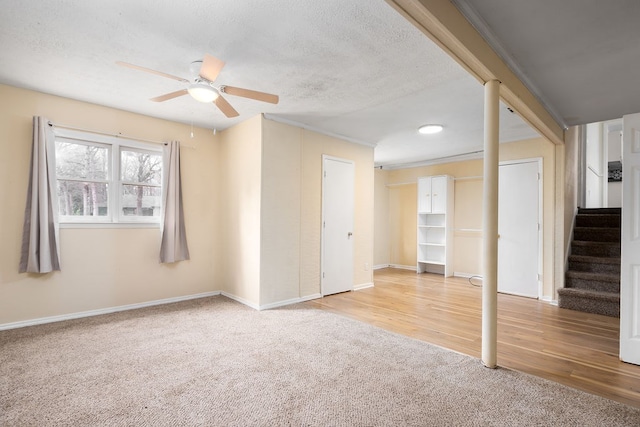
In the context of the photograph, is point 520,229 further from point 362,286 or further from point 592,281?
point 362,286

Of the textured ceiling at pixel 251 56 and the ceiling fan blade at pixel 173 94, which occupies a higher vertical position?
the textured ceiling at pixel 251 56

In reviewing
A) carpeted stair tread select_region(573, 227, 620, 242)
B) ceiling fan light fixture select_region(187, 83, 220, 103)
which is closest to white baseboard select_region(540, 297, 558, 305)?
carpeted stair tread select_region(573, 227, 620, 242)

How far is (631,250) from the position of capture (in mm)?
2588

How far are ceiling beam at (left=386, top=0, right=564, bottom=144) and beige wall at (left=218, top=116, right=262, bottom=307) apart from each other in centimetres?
259

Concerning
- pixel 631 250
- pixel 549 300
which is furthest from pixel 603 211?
pixel 631 250

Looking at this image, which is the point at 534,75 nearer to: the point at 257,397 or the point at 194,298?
the point at 257,397

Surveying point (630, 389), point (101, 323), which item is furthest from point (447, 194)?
point (101, 323)

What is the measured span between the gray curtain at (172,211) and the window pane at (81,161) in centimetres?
72

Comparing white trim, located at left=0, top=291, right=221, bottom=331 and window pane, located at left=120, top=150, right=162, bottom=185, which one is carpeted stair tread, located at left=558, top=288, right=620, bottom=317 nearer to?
white trim, located at left=0, top=291, right=221, bottom=331

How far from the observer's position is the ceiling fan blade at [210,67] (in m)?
2.23

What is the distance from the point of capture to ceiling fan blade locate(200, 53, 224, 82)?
2232mm

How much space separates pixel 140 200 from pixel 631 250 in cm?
539

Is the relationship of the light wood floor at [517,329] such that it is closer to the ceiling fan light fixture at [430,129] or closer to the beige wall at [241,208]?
the beige wall at [241,208]

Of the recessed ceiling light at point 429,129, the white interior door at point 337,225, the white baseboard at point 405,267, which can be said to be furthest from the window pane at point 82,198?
the white baseboard at point 405,267
